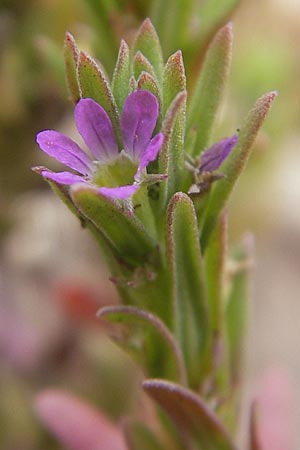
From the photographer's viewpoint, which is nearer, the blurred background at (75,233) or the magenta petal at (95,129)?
the magenta petal at (95,129)

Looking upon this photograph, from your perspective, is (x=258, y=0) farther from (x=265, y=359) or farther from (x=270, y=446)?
(x=270, y=446)

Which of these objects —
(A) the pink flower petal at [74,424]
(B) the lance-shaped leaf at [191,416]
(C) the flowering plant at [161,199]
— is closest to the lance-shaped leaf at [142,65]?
(C) the flowering plant at [161,199]

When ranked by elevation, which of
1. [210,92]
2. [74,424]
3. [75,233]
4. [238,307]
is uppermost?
[210,92]

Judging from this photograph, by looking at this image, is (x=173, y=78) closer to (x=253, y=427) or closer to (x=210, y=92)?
(x=210, y=92)

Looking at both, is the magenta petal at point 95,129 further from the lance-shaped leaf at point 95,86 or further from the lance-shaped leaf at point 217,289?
the lance-shaped leaf at point 217,289

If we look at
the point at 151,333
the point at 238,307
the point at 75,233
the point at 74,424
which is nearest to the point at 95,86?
the point at 151,333

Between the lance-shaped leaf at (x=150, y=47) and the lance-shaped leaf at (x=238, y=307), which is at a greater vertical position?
the lance-shaped leaf at (x=150, y=47)
